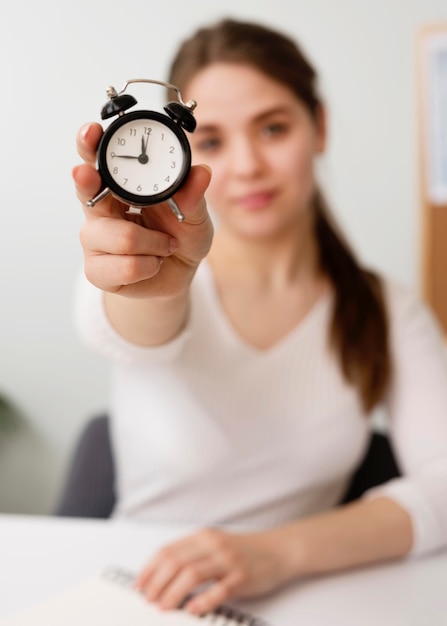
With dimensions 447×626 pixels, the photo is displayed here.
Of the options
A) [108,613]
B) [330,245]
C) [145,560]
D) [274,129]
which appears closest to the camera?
[108,613]

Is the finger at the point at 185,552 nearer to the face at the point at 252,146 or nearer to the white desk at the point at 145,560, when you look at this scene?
the white desk at the point at 145,560

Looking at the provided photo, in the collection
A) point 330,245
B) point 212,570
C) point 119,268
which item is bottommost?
point 212,570

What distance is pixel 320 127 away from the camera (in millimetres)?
913

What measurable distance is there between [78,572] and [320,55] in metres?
1.22

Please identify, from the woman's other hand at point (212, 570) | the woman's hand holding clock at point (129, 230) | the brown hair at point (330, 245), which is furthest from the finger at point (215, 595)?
the brown hair at point (330, 245)

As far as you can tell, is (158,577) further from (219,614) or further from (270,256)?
(270,256)

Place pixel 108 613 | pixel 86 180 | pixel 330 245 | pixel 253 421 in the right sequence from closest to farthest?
pixel 86 180 < pixel 108 613 < pixel 253 421 < pixel 330 245

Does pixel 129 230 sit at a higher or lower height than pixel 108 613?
higher

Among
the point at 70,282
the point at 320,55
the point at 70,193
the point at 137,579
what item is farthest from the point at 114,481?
the point at 320,55

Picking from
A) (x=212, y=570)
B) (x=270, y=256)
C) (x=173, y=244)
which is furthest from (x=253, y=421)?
(x=173, y=244)

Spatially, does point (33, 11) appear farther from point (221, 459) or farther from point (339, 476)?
point (339, 476)

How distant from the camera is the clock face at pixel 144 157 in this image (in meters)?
0.34

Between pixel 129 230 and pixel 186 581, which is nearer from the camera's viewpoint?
pixel 129 230

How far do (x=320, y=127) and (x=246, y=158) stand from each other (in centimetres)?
26
